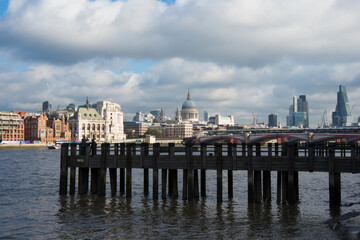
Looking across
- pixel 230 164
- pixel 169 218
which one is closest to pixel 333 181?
pixel 230 164

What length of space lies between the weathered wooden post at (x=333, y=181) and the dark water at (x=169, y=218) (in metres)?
0.79

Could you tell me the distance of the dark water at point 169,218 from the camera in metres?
24.0

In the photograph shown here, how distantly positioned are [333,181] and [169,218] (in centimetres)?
1083

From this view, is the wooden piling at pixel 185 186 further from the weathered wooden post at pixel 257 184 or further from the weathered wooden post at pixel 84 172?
the weathered wooden post at pixel 84 172

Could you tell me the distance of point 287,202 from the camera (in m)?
32.7

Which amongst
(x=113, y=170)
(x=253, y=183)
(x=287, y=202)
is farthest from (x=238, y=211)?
(x=113, y=170)

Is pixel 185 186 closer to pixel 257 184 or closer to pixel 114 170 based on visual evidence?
Result: pixel 257 184

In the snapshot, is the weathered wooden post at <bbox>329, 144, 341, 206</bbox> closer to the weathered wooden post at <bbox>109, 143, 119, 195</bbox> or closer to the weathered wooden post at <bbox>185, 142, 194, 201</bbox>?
the weathered wooden post at <bbox>185, 142, 194, 201</bbox>

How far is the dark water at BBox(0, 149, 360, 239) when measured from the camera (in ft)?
78.6

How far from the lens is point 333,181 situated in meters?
27.9

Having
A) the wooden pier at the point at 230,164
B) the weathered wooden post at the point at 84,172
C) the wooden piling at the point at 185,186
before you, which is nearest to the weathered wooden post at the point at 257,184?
the wooden pier at the point at 230,164

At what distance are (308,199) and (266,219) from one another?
10.2 metres

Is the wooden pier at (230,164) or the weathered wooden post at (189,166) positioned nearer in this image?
the wooden pier at (230,164)

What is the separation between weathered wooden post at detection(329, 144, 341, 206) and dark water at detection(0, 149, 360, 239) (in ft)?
2.60
